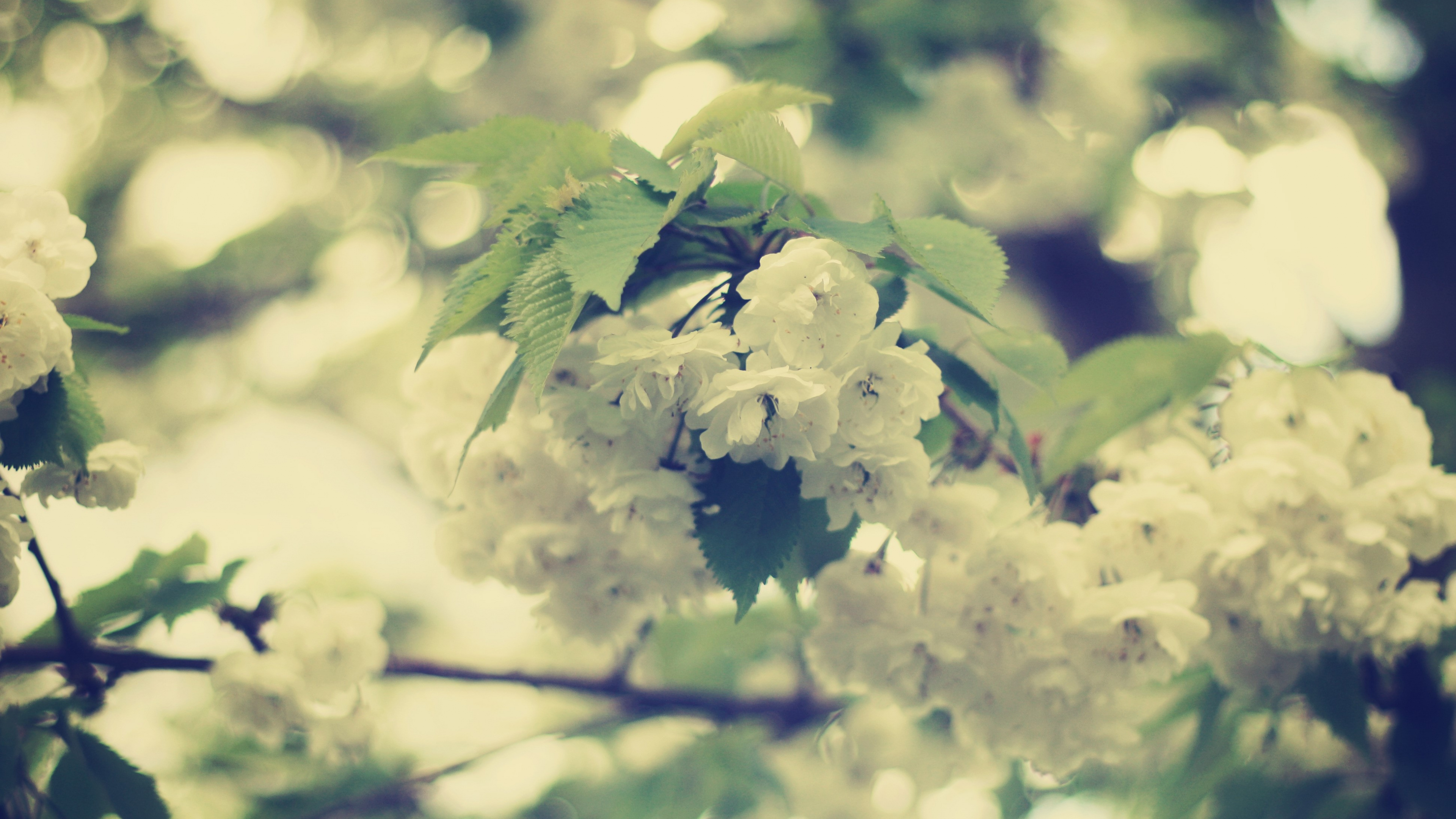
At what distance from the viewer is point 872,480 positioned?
3.16ft

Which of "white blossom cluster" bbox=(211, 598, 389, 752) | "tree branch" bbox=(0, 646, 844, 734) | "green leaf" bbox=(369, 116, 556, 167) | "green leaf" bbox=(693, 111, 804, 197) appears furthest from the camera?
"white blossom cluster" bbox=(211, 598, 389, 752)

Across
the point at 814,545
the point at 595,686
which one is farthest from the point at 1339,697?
the point at 595,686

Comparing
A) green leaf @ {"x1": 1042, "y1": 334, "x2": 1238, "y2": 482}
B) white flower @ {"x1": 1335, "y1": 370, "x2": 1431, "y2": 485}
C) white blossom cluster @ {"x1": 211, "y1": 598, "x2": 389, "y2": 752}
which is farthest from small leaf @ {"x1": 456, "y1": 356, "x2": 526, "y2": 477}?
white flower @ {"x1": 1335, "y1": 370, "x2": 1431, "y2": 485}

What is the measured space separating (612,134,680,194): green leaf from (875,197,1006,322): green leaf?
24cm

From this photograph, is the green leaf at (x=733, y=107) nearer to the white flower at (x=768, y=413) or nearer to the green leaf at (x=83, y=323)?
the white flower at (x=768, y=413)

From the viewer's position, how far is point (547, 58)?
129 inches

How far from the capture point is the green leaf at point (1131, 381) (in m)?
1.33

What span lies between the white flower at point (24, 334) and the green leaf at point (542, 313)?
54 cm

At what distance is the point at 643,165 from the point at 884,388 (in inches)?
15.1

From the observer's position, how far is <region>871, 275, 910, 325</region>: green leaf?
1029mm

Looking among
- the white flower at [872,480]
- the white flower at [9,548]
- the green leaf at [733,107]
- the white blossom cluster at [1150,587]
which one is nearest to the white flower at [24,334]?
the white flower at [9,548]

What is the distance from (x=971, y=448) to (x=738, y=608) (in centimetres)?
60

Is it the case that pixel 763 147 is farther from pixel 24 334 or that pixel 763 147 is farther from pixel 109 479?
pixel 109 479

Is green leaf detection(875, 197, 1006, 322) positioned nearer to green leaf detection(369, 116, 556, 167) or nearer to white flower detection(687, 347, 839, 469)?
white flower detection(687, 347, 839, 469)
